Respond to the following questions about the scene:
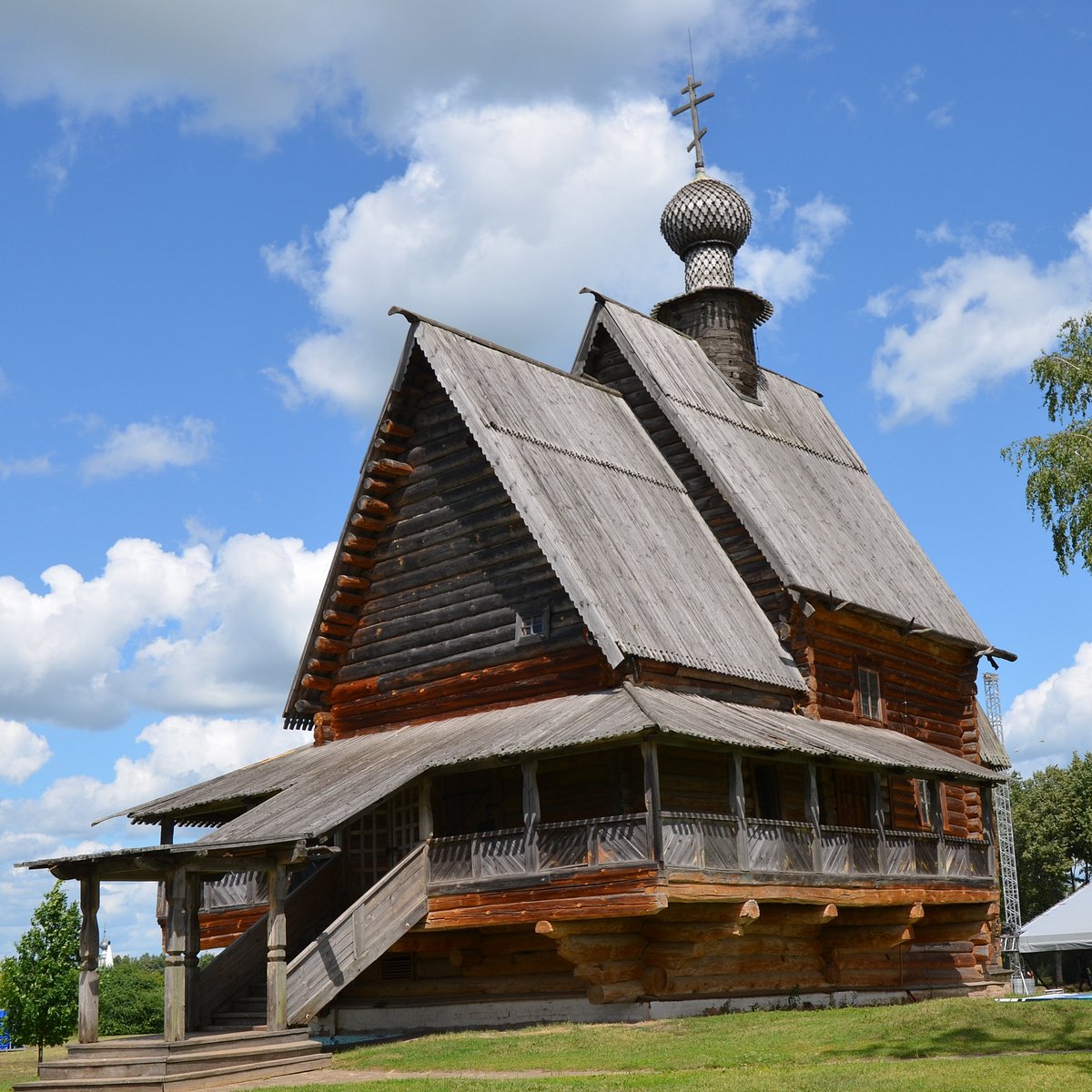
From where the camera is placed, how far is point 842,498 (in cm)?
3359

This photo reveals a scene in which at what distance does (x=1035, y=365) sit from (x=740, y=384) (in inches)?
272

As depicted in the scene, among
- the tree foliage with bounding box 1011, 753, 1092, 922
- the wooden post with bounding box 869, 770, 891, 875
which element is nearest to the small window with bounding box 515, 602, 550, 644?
the wooden post with bounding box 869, 770, 891, 875

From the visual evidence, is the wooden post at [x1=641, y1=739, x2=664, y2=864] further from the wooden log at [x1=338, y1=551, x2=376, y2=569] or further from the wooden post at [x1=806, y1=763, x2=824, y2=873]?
the wooden log at [x1=338, y1=551, x2=376, y2=569]

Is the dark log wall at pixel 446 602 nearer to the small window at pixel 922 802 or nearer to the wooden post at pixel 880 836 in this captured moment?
the wooden post at pixel 880 836

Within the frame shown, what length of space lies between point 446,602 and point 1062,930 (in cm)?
Answer: 2082

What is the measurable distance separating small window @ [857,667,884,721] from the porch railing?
200 inches

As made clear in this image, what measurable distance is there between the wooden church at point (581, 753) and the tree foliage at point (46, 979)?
582 centimetres

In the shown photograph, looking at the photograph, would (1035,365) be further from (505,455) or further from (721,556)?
(505,455)

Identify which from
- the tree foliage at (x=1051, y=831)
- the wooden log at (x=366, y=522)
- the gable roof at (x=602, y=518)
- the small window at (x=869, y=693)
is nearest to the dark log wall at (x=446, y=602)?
the wooden log at (x=366, y=522)

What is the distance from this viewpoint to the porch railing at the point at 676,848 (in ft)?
66.3

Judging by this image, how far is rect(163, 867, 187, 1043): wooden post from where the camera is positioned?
1836 cm

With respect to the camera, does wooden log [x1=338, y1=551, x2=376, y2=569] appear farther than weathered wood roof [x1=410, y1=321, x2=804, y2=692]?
Yes

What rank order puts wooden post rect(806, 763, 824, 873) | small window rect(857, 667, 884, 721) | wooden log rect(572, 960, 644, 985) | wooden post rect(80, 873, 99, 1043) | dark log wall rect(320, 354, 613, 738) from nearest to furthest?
1. wooden post rect(80, 873, 99, 1043)
2. wooden log rect(572, 960, 644, 985)
3. wooden post rect(806, 763, 824, 873)
4. dark log wall rect(320, 354, 613, 738)
5. small window rect(857, 667, 884, 721)

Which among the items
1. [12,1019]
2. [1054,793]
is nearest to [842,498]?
[12,1019]
